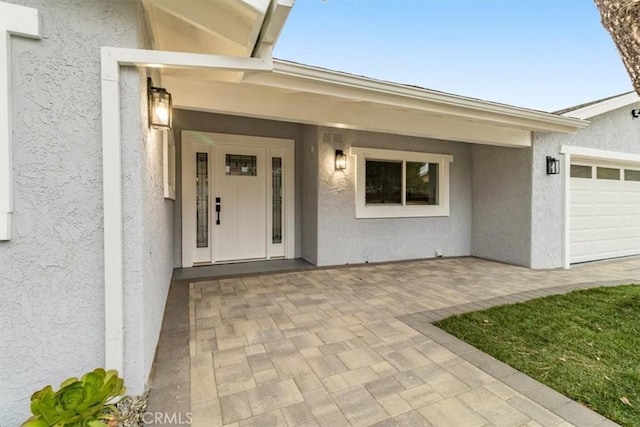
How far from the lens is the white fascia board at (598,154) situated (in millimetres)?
6205

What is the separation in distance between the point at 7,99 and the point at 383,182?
5874mm

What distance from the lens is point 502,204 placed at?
6.59 metres

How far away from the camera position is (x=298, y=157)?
668 centimetres

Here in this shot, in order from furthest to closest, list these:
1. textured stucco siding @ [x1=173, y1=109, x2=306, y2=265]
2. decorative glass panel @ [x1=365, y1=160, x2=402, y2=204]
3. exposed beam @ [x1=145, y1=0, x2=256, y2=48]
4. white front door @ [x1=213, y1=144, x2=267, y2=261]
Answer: decorative glass panel @ [x1=365, y1=160, x2=402, y2=204] < white front door @ [x1=213, y1=144, x2=267, y2=261] < textured stucco siding @ [x1=173, y1=109, x2=306, y2=265] < exposed beam @ [x1=145, y1=0, x2=256, y2=48]

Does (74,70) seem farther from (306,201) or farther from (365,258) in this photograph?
(365,258)

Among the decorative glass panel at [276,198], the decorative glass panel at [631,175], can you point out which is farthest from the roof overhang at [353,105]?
the decorative glass panel at [631,175]

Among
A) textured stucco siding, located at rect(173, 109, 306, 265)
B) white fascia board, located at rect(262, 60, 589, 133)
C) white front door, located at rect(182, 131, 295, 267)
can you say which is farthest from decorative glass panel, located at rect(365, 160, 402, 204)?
white fascia board, located at rect(262, 60, 589, 133)

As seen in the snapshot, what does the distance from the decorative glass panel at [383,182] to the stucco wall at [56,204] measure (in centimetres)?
504

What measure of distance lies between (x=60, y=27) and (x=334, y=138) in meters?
4.56

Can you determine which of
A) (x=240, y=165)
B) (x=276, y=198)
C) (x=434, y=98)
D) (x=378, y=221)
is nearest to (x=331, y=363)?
(x=434, y=98)

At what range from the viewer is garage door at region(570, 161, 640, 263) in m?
6.64

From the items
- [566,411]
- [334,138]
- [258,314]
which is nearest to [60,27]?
[258,314]

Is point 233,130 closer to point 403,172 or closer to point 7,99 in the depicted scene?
point 403,172

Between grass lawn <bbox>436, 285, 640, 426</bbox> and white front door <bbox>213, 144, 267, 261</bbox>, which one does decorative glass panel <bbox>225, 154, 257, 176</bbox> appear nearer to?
white front door <bbox>213, 144, 267, 261</bbox>
